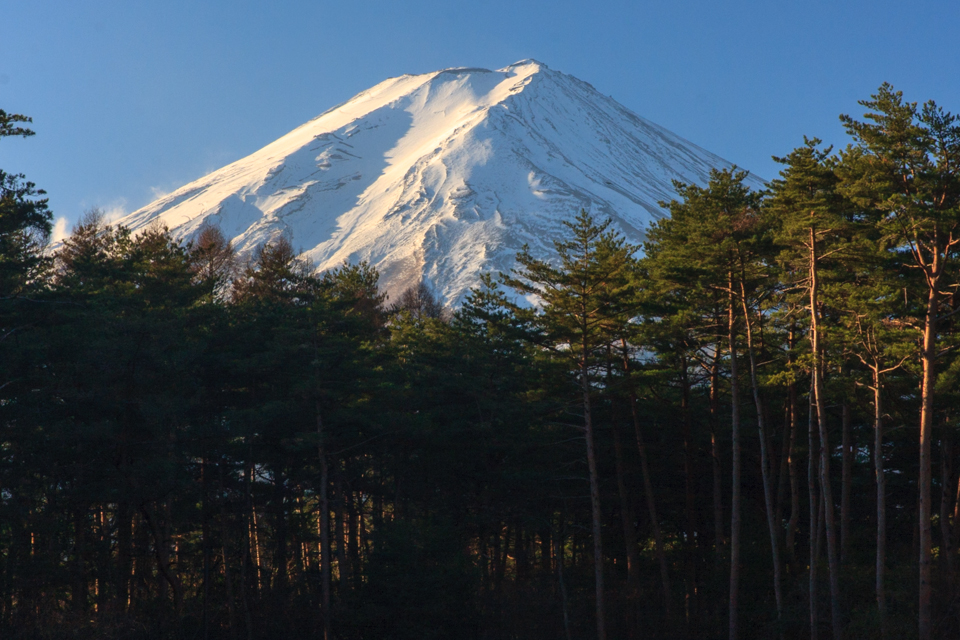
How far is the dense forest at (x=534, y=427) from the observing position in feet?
61.0

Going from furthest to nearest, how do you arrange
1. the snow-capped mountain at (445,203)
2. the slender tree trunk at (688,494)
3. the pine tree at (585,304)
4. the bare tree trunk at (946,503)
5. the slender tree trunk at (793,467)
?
the snow-capped mountain at (445,203)
the slender tree trunk at (688,494)
the pine tree at (585,304)
the slender tree trunk at (793,467)
the bare tree trunk at (946,503)

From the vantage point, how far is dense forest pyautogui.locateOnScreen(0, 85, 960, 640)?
18.6 meters

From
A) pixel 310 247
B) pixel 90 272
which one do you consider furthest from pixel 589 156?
pixel 90 272

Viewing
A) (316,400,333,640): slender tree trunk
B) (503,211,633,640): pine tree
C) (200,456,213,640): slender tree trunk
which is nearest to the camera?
(316,400,333,640): slender tree trunk

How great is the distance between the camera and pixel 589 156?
18700 cm

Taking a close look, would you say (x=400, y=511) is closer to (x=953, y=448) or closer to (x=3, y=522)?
(x=3, y=522)

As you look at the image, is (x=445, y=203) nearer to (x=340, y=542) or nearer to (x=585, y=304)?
(x=340, y=542)

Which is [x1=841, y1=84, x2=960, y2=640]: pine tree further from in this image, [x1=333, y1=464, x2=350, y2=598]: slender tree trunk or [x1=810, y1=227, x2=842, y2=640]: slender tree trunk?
Answer: [x1=333, y1=464, x2=350, y2=598]: slender tree trunk

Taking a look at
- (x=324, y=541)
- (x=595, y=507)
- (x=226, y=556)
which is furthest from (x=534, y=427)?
(x=226, y=556)

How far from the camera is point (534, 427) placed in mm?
27109

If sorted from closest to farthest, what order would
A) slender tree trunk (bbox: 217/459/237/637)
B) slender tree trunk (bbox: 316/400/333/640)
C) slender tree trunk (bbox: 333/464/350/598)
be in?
1. slender tree trunk (bbox: 316/400/333/640)
2. slender tree trunk (bbox: 217/459/237/637)
3. slender tree trunk (bbox: 333/464/350/598)

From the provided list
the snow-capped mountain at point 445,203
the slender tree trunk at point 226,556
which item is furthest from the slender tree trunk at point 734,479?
the snow-capped mountain at point 445,203

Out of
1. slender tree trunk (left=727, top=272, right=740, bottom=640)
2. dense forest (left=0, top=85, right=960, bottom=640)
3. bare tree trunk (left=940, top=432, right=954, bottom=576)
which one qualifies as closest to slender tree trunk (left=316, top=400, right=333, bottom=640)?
dense forest (left=0, top=85, right=960, bottom=640)

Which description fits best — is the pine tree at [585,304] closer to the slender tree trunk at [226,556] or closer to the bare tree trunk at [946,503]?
the bare tree trunk at [946,503]
